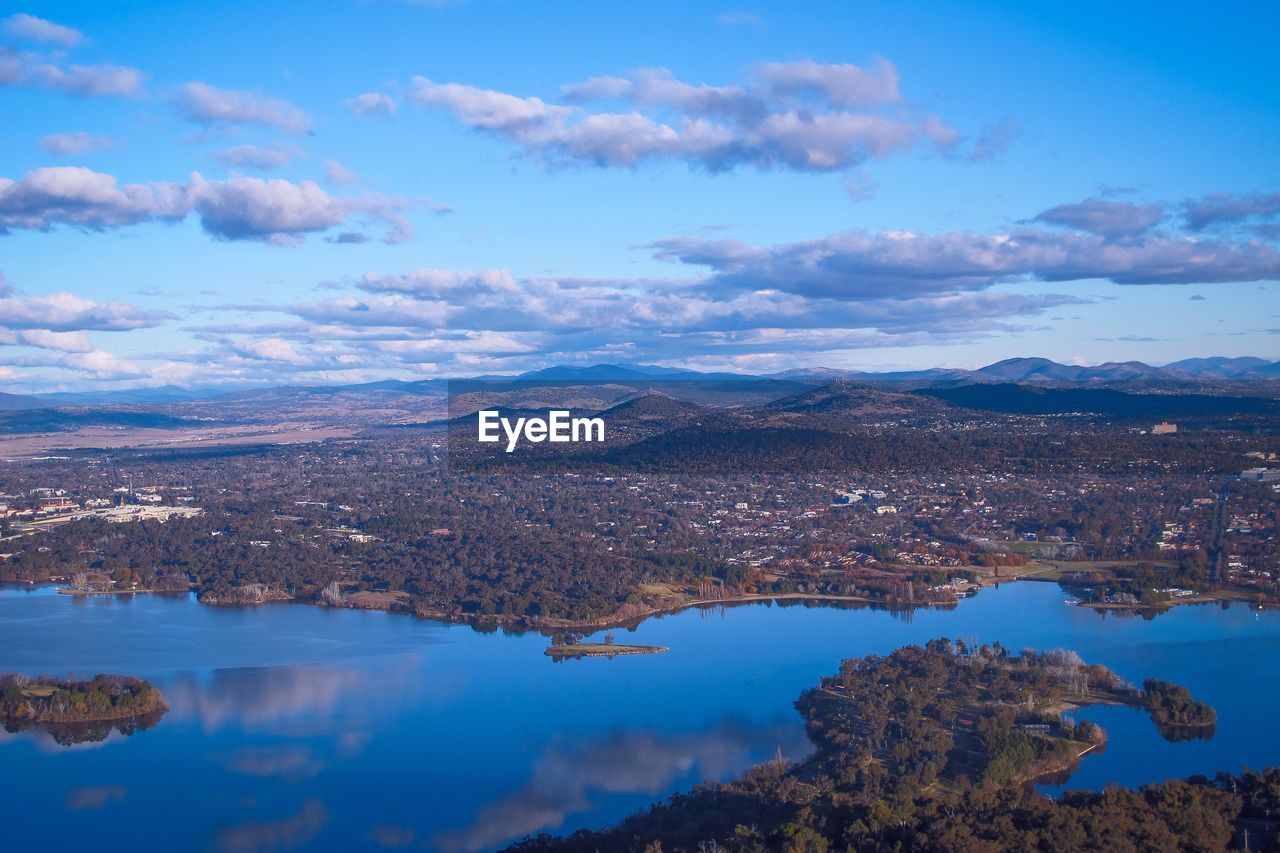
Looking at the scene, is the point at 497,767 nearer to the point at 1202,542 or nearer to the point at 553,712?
the point at 553,712

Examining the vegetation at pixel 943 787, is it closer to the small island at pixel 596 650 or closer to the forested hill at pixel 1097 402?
the small island at pixel 596 650

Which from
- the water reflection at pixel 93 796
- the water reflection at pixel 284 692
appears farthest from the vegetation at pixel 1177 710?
the water reflection at pixel 93 796

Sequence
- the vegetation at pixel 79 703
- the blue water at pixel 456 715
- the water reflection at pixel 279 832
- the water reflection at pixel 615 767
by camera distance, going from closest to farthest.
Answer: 1. the water reflection at pixel 279 832
2. the water reflection at pixel 615 767
3. the blue water at pixel 456 715
4. the vegetation at pixel 79 703

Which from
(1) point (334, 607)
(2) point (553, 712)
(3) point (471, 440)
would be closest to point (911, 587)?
(2) point (553, 712)

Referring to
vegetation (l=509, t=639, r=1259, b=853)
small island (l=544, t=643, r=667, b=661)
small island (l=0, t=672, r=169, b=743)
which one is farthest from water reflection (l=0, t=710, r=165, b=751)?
vegetation (l=509, t=639, r=1259, b=853)

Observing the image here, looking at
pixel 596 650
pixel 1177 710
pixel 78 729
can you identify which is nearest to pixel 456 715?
pixel 596 650
